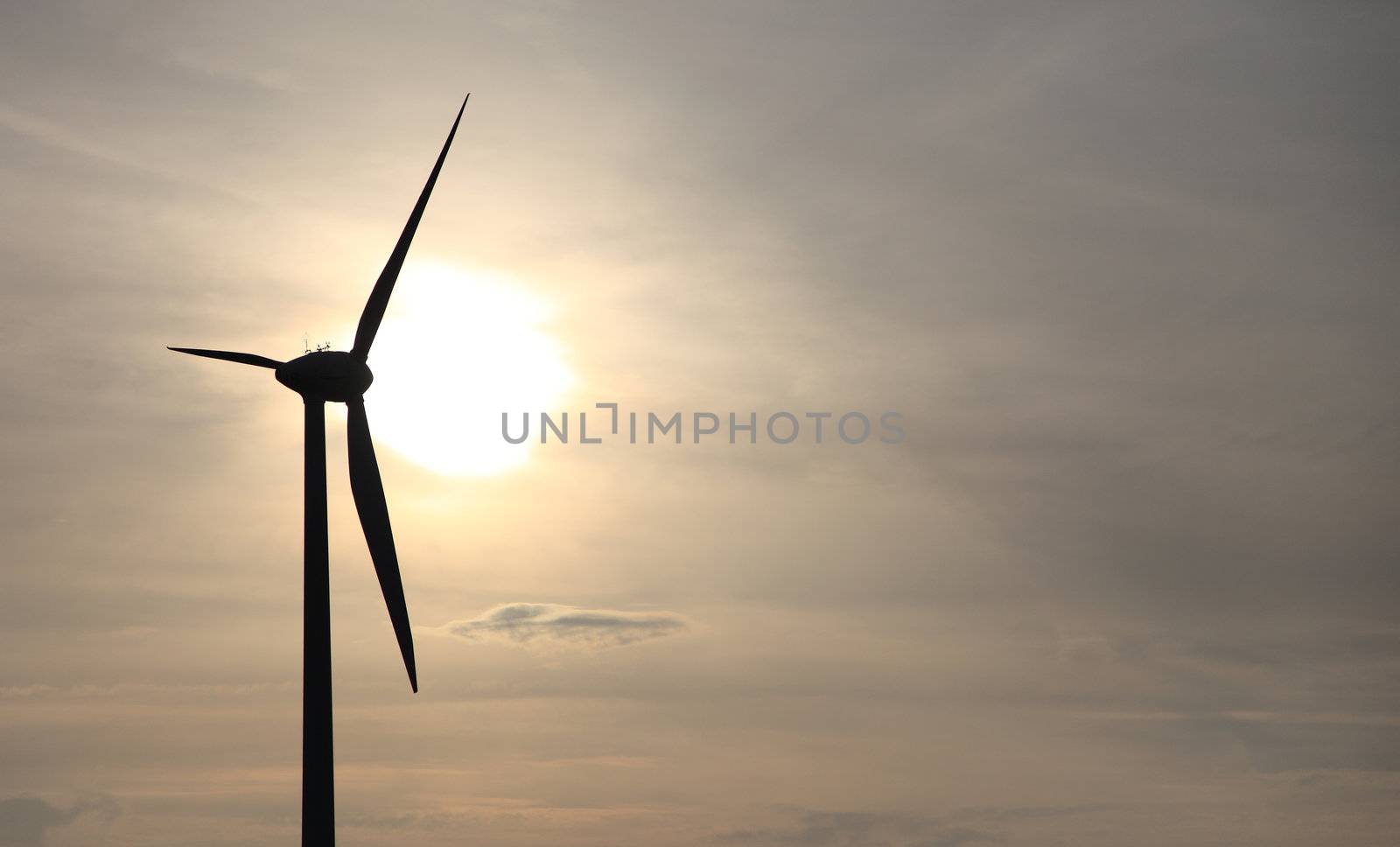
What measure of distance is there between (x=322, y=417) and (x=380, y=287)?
976 cm

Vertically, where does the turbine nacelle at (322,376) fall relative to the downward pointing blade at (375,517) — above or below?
above

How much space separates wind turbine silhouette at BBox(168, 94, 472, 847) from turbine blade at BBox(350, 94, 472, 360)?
0.17 feet

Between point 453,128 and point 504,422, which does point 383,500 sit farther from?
point 504,422

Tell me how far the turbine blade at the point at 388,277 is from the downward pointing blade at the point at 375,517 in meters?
4.51

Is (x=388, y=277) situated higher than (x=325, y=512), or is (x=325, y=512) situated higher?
(x=388, y=277)

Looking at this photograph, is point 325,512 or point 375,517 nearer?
point 325,512

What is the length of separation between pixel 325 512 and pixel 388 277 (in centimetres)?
1647

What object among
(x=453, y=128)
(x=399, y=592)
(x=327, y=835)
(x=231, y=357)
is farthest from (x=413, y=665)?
(x=453, y=128)

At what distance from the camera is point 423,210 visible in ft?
300

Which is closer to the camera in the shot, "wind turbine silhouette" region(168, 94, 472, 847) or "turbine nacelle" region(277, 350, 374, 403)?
"wind turbine silhouette" region(168, 94, 472, 847)

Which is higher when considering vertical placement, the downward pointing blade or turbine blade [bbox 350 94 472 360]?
turbine blade [bbox 350 94 472 360]

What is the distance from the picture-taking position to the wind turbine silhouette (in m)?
79.4

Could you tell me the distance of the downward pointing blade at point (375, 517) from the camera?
86.4 metres

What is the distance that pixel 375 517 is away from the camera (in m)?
87.8
